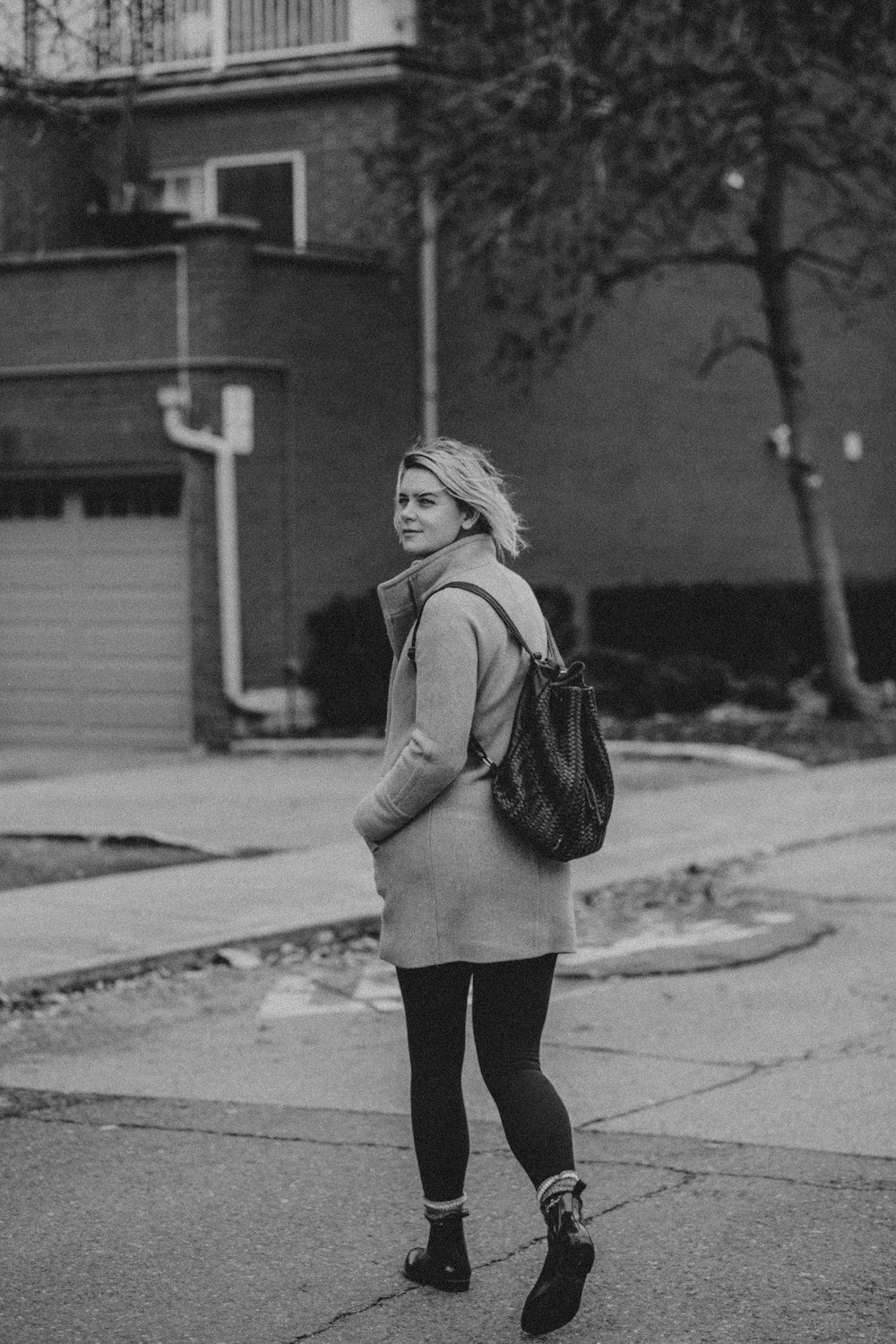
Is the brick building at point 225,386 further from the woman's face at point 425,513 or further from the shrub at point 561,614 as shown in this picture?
the woman's face at point 425,513

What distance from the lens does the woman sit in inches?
182

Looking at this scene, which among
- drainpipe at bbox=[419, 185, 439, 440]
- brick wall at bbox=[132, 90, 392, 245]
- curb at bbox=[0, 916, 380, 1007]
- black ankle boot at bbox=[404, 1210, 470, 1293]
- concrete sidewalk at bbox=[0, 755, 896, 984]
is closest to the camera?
black ankle boot at bbox=[404, 1210, 470, 1293]

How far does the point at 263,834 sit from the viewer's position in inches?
530

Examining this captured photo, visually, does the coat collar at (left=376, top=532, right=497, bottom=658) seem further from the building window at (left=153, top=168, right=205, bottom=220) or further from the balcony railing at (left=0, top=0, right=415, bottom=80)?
the building window at (left=153, top=168, right=205, bottom=220)

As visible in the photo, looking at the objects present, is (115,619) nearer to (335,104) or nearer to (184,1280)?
(335,104)

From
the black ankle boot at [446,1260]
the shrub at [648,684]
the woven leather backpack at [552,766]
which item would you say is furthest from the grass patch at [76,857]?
the shrub at [648,684]

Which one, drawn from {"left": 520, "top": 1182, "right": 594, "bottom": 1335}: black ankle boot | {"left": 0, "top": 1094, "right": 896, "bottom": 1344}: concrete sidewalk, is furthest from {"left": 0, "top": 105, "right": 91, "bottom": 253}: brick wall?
{"left": 520, "top": 1182, "right": 594, "bottom": 1335}: black ankle boot

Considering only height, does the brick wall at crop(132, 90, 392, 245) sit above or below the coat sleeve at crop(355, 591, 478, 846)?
above

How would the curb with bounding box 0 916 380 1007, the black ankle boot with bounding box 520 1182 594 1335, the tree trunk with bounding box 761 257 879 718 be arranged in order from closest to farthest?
the black ankle boot with bounding box 520 1182 594 1335
the curb with bounding box 0 916 380 1007
the tree trunk with bounding box 761 257 879 718

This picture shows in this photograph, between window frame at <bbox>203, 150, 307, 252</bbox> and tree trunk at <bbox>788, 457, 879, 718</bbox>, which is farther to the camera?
window frame at <bbox>203, 150, 307, 252</bbox>

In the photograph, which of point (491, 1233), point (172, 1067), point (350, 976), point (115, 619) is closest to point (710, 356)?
point (115, 619)

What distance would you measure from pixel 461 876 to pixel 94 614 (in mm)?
15972

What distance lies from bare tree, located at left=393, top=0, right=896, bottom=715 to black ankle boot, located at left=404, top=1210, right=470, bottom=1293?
48.6 feet

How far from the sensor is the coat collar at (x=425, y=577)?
4816mm
